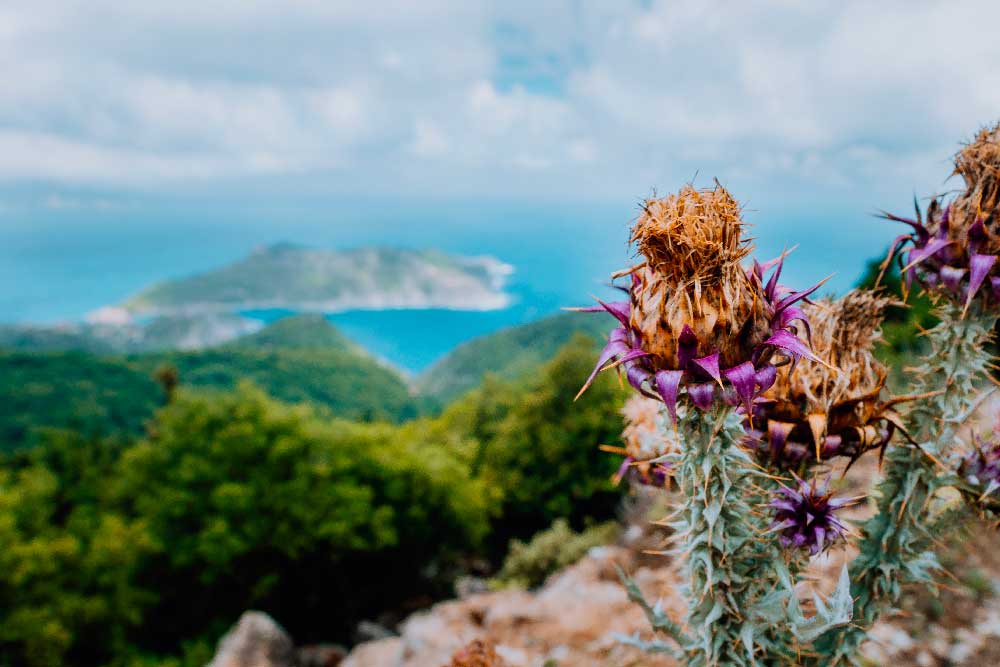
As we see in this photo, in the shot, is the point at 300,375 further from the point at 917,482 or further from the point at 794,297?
the point at 794,297

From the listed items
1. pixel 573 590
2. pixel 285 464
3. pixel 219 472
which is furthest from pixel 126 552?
pixel 573 590

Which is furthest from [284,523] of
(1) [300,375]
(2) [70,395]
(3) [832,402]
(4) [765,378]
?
(1) [300,375]

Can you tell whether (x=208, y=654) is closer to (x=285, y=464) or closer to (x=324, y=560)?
(x=324, y=560)

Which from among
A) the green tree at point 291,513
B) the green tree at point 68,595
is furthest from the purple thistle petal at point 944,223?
the green tree at point 68,595

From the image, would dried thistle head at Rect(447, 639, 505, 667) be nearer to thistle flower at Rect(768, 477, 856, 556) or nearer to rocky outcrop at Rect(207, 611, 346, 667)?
thistle flower at Rect(768, 477, 856, 556)

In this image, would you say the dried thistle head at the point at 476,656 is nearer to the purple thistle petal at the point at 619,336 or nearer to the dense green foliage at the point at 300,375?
the purple thistle petal at the point at 619,336

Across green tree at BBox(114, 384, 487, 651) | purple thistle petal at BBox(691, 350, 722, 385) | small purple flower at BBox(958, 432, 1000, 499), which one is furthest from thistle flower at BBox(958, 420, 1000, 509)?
green tree at BBox(114, 384, 487, 651)
